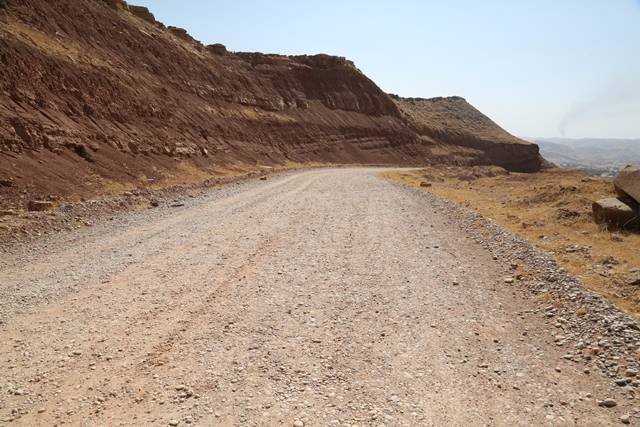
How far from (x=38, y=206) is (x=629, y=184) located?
1966 centimetres

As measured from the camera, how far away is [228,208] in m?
18.0

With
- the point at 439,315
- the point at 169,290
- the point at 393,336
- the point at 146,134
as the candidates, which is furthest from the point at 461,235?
the point at 146,134

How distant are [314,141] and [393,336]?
52.8 meters

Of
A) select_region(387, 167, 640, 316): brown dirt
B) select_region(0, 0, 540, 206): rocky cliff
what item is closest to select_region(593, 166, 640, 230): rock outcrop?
select_region(387, 167, 640, 316): brown dirt

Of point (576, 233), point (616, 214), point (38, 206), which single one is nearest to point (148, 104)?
point (38, 206)

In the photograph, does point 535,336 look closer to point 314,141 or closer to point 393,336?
point 393,336

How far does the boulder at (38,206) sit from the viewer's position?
1501 centimetres

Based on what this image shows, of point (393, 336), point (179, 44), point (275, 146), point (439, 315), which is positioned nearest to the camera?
point (393, 336)

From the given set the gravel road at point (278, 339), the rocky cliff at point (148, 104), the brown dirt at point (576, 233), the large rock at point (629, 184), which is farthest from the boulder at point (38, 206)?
the large rock at point (629, 184)

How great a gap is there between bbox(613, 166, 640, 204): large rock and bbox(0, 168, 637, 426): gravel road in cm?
593

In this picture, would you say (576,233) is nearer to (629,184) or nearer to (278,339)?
(629,184)

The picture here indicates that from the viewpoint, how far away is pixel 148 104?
32.4 meters

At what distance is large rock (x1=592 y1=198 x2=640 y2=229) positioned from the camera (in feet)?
43.4

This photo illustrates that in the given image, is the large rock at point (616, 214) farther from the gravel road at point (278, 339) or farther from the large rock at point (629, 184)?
the gravel road at point (278, 339)
